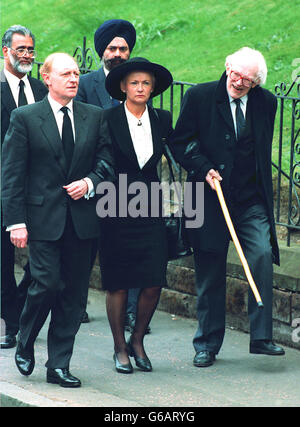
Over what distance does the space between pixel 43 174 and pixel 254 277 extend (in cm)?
155

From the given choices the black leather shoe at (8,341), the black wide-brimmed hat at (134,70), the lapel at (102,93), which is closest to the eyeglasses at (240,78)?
the black wide-brimmed hat at (134,70)

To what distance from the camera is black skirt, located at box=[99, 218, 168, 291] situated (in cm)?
689

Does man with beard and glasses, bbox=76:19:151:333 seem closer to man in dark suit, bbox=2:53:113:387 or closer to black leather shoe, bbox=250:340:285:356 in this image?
man in dark suit, bbox=2:53:113:387

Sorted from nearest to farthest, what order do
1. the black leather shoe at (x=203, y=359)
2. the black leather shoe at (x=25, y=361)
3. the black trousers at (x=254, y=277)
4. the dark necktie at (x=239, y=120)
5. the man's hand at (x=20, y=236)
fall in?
the man's hand at (x=20, y=236), the black leather shoe at (x=25, y=361), the black trousers at (x=254, y=277), the dark necktie at (x=239, y=120), the black leather shoe at (x=203, y=359)

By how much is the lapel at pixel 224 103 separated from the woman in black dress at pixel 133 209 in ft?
1.15

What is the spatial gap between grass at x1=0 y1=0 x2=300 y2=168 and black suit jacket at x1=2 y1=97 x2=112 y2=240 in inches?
198

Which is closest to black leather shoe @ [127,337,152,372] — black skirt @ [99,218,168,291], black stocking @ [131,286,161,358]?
black stocking @ [131,286,161,358]

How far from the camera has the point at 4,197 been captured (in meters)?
6.45

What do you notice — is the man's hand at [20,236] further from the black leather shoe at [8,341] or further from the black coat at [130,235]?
the black leather shoe at [8,341]

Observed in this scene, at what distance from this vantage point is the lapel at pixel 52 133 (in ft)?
21.2

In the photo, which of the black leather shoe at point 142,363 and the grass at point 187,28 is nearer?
the black leather shoe at point 142,363

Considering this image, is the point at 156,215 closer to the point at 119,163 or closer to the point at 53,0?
the point at 119,163

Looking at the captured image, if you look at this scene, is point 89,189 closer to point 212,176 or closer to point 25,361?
point 212,176

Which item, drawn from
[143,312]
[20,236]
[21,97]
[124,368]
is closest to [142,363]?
[124,368]
